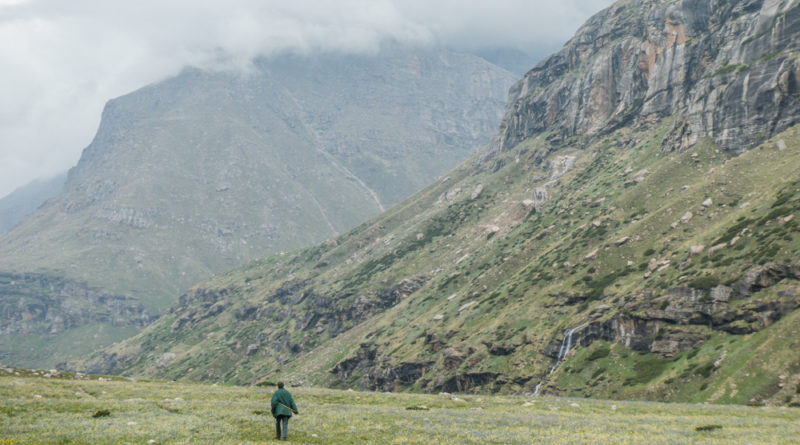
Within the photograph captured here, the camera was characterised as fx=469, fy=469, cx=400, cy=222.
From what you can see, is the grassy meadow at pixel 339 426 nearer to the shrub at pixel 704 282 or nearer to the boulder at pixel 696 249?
the shrub at pixel 704 282

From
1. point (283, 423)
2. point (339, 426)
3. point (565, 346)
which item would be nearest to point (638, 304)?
point (565, 346)

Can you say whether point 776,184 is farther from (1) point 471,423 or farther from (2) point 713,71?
(1) point 471,423

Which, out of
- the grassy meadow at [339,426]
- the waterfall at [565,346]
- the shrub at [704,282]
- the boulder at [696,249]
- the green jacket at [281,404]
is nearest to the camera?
the grassy meadow at [339,426]

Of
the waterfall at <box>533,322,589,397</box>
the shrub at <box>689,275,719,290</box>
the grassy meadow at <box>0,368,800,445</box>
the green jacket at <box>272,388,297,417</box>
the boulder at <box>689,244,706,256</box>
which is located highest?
the boulder at <box>689,244,706,256</box>

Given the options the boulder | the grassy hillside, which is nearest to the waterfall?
the grassy hillside

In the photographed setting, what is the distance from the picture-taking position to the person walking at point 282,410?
24938mm

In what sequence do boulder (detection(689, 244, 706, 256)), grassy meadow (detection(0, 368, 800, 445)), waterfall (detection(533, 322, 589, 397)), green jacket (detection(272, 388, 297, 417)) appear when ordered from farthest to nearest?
waterfall (detection(533, 322, 589, 397)) → boulder (detection(689, 244, 706, 256)) → green jacket (detection(272, 388, 297, 417)) → grassy meadow (detection(0, 368, 800, 445))

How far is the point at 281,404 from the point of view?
25.1 meters

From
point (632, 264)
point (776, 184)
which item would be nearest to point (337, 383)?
point (632, 264)

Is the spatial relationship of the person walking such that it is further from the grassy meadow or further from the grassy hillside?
the grassy hillside

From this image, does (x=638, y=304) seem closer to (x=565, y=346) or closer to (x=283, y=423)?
(x=565, y=346)

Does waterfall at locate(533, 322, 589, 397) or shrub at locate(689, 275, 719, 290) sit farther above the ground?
shrub at locate(689, 275, 719, 290)

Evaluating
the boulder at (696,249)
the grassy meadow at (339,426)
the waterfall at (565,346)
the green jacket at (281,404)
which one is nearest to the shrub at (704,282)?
the boulder at (696,249)

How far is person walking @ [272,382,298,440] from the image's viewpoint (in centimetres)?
2494
